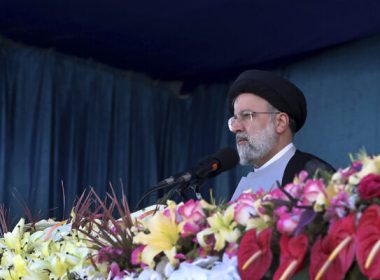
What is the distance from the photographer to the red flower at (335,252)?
98cm

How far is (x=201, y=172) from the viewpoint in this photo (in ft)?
5.69

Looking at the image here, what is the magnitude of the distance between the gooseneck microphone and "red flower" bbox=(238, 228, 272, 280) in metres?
0.54

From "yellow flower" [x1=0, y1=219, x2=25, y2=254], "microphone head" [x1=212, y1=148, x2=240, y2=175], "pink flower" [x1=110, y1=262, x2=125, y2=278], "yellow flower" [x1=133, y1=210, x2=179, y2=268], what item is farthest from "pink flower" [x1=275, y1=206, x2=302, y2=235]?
"yellow flower" [x1=0, y1=219, x2=25, y2=254]

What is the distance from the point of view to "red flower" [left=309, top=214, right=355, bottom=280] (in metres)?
0.98

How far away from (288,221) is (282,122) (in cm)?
155

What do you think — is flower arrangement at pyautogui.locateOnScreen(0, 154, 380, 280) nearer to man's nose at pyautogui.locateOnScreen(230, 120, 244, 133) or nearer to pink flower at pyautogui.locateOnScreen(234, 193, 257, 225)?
pink flower at pyautogui.locateOnScreen(234, 193, 257, 225)

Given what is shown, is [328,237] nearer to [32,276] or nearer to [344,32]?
[32,276]

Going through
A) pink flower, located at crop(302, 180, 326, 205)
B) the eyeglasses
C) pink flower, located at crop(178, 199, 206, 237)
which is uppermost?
pink flower, located at crop(302, 180, 326, 205)

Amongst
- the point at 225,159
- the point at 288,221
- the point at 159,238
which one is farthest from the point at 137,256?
the point at 225,159

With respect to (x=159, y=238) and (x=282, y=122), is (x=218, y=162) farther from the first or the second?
(x=282, y=122)

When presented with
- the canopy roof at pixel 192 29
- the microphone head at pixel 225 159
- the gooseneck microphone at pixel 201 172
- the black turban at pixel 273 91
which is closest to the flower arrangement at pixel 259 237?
the gooseneck microphone at pixel 201 172

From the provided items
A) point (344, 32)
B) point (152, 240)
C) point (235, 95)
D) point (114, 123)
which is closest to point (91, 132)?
point (114, 123)

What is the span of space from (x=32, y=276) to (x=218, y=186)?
4.20 meters

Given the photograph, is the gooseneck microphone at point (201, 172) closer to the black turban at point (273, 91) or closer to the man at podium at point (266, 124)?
the man at podium at point (266, 124)
